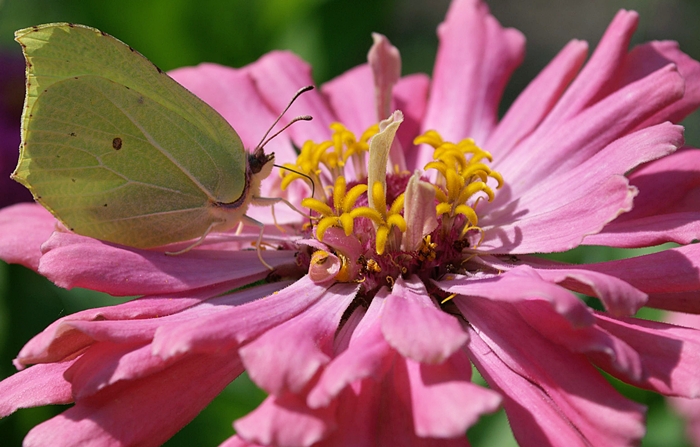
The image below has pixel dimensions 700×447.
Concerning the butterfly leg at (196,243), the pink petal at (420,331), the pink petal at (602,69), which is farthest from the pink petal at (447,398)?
the pink petal at (602,69)

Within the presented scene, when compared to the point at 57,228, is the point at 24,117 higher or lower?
higher

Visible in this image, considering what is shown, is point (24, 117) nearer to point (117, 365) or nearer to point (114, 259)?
point (114, 259)

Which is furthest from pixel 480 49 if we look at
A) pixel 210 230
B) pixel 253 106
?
pixel 210 230

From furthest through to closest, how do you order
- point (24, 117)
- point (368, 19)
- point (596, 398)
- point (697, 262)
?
1. point (368, 19)
2. point (24, 117)
3. point (697, 262)
4. point (596, 398)

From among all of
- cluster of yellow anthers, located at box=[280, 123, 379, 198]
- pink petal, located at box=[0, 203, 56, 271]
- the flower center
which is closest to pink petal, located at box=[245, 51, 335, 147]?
cluster of yellow anthers, located at box=[280, 123, 379, 198]

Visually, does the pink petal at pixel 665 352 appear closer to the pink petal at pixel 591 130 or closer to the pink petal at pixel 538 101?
the pink petal at pixel 591 130
